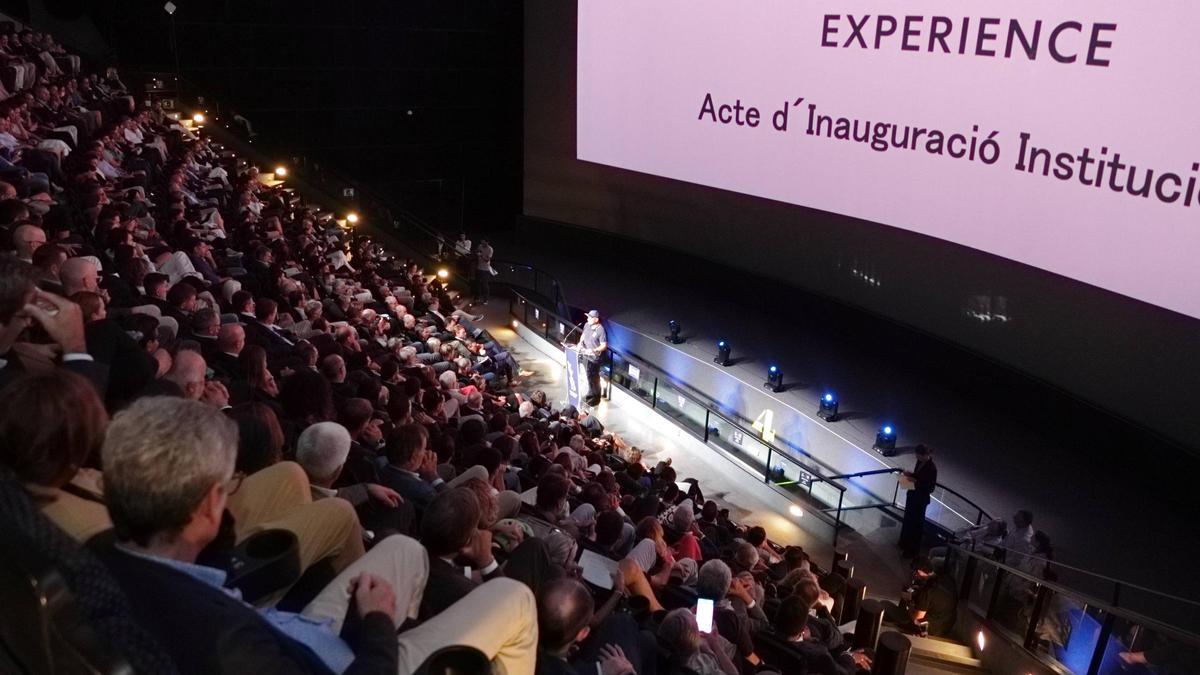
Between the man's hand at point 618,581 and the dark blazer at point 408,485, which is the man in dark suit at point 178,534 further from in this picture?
the man's hand at point 618,581

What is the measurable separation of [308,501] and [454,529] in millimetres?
398

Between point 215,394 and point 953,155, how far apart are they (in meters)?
6.93

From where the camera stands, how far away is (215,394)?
342 cm

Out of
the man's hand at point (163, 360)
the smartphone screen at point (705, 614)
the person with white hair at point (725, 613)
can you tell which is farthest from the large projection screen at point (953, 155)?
the man's hand at point (163, 360)

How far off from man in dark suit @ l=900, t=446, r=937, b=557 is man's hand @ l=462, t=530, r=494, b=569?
547 cm

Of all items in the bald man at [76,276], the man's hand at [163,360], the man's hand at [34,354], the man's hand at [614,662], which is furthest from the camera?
the bald man at [76,276]

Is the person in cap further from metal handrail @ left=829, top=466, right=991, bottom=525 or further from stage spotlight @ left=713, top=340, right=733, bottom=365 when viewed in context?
metal handrail @ left=829, top=466, right=991, bottom=525

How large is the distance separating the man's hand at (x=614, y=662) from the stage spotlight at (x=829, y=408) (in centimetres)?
703

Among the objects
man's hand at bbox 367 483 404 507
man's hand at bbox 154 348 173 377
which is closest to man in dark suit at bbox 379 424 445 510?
man's hand at bbox 367 483 404 507

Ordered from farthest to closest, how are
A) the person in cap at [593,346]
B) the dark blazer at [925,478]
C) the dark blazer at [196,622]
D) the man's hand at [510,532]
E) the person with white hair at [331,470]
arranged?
1. the person in cap at [593,346]
2. the dark blazer at [925,478]
3. the man's hand at [510,532]
4. the person with white hair at [331,470]
5. the dark blazer at [196,622]

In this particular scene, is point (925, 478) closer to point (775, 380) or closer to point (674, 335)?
point (775, 380)

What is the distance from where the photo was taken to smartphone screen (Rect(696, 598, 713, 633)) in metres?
3.59

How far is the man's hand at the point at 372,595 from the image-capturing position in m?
1.78

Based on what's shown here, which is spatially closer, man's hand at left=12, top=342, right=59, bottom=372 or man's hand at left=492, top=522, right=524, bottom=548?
man's hand at left=12, top=342, right=59, bottom=372
